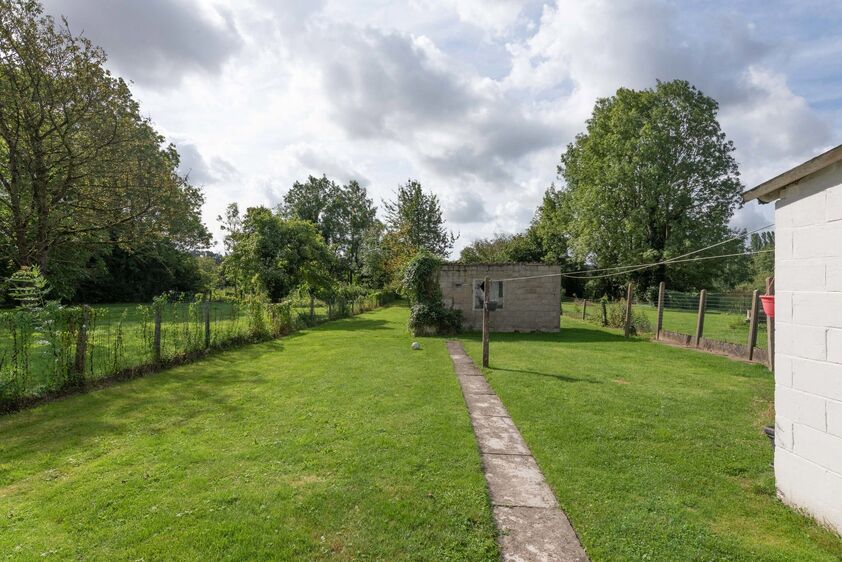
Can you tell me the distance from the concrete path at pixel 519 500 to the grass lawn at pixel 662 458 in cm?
11

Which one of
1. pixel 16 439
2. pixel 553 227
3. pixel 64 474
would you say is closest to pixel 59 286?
pixel 16 439

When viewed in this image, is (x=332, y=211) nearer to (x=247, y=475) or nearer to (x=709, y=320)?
(x=709, y=320)

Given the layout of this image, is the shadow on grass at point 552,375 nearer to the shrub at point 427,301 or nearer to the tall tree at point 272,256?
the shrub at point 427,301

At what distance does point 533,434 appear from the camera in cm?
Result: 492

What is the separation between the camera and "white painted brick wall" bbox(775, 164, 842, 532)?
2984 millimetres

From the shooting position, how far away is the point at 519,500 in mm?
3441

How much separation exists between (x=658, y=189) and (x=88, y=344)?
29.3 m

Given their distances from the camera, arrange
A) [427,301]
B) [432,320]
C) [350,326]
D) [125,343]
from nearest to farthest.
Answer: [125,343]
[432,320]
[427,301]
[350,326]

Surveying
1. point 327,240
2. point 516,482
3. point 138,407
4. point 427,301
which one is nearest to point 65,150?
point 138,407

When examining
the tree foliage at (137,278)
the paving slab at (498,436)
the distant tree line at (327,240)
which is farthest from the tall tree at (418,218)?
the paving slab at (498,436)

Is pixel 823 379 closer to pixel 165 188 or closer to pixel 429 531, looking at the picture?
pixel 429 531

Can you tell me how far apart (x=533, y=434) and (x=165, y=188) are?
1055 centimetres

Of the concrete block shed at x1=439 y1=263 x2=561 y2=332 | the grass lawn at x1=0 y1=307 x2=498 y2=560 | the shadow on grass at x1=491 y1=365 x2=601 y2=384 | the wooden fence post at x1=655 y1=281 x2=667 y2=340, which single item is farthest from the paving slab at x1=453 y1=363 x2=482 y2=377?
the wooden fence post at x1=655 y1=281 x2=667 y2=340

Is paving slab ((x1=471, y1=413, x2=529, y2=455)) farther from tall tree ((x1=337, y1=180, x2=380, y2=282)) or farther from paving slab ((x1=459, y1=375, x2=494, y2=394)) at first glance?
tall tree ((x1=337, y1=180, x2=380, y2=282))
